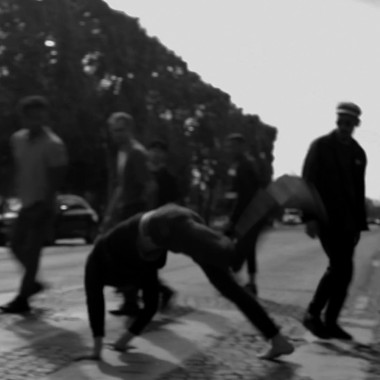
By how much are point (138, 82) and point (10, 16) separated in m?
8.69

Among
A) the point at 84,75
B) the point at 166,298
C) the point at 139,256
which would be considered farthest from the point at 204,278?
the point at 84,75

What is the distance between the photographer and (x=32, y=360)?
26.8 ft

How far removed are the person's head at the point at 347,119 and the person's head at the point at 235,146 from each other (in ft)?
10.9

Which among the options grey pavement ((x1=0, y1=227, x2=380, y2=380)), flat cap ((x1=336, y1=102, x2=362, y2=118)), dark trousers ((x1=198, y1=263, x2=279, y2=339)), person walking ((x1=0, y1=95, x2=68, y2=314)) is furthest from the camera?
person walking ((x1=0, y1=95, x2=68, y2=314))

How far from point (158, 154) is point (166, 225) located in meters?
4.37

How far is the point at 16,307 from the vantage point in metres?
11.3

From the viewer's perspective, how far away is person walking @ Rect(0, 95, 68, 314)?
37.3 feet

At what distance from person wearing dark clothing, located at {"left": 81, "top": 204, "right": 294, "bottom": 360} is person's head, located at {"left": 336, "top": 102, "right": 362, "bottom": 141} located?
215cm

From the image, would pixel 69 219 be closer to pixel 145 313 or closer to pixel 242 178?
pixel 242 178

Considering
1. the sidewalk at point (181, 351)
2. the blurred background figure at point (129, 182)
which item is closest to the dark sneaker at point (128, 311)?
the blurred background figure at point (129, 182)

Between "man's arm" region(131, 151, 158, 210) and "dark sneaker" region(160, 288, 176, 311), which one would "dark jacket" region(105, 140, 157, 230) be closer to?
"man's arm" region(131, 151, 158, 210)

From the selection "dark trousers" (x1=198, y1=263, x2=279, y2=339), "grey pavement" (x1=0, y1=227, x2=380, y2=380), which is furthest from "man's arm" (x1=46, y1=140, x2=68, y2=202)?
"dark trousers" (x1=198, y1=263, x2=279, y2=339)

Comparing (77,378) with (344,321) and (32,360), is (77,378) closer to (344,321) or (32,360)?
(32,360)

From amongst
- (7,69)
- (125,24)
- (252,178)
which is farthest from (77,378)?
(125,24)
